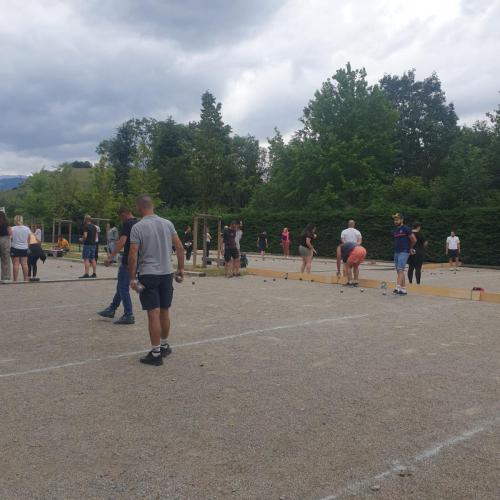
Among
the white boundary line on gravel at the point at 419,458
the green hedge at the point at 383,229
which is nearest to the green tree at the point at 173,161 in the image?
the green hedge at the point at 383,229

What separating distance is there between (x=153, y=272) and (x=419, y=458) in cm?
338

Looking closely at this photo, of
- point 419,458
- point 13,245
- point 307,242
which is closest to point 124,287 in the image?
point 419,458

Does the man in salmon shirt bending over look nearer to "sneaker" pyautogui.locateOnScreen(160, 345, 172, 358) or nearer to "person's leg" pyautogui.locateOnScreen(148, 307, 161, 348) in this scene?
"sneaker" pyautogui.locateOnScreen(160, 345, 172, 358)

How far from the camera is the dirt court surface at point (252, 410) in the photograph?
3.09m

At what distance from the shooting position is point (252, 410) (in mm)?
4270

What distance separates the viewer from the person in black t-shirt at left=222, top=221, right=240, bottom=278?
15.6 m

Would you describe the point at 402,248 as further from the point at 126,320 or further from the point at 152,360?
the point at 152,360

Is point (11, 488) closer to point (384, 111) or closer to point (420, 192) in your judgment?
point (420, 192)

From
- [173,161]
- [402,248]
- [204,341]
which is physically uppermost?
[173,161]

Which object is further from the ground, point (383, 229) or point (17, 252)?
point (383, 229)

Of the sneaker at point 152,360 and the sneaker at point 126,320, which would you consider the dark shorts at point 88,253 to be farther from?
the sneaker at point 152,360

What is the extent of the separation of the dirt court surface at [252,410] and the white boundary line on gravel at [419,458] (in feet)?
0.04

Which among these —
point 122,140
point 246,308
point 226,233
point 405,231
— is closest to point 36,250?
point 226,233

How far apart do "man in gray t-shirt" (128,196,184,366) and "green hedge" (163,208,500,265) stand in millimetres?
22878
